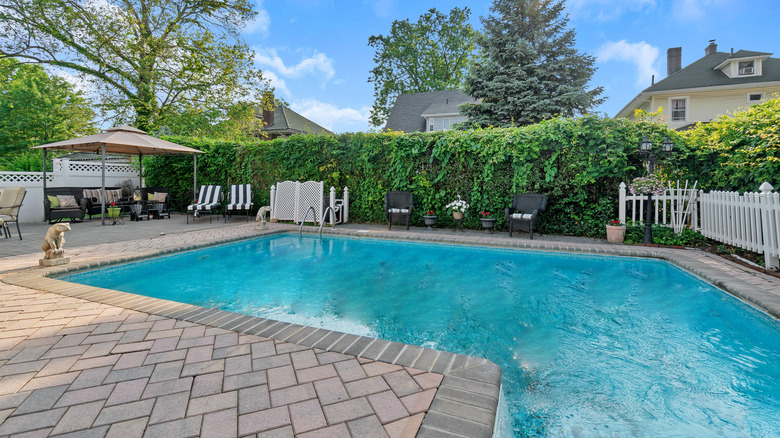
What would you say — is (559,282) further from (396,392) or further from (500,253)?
(396,392)

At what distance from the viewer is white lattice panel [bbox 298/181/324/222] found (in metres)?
8.42

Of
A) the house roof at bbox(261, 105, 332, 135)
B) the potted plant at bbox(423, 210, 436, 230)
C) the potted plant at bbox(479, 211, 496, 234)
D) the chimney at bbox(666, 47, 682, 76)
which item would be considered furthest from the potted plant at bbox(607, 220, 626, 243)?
the house roof at bbox(261, 105, 332, 135)

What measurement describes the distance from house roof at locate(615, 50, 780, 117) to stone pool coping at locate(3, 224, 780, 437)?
45.1ft

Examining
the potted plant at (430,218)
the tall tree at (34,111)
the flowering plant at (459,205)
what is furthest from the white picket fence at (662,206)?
the tall tree at (34,111)

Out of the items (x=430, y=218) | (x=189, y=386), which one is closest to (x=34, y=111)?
(x=430, y=218)

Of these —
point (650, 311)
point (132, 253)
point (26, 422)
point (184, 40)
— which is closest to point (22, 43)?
point (184, 40)

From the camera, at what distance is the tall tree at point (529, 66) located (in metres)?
11.4

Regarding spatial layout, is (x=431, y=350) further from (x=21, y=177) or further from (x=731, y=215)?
(x=21, y=177)

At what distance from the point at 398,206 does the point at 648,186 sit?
4.73 metres

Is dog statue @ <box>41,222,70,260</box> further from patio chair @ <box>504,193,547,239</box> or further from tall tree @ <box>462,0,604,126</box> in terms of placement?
tall tree @ <box>462,0,604,126</box>

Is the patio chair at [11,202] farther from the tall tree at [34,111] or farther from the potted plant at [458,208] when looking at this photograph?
the tall tree at [34,111]

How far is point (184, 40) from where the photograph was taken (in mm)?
15180

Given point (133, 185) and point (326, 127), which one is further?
point (326, 127)

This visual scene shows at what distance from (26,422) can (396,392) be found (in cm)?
148
